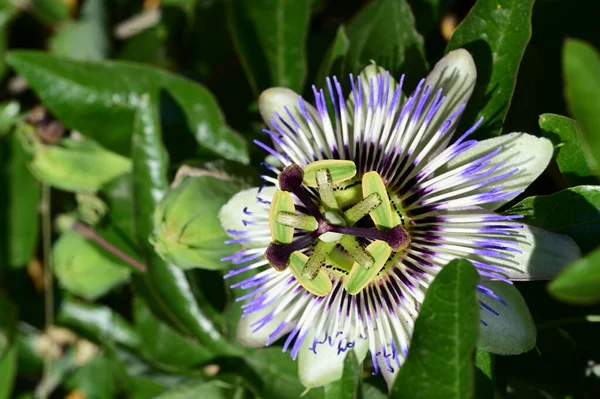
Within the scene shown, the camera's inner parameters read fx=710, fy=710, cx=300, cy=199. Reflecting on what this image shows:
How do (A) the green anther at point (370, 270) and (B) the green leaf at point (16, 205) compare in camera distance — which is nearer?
(A) the green anther at point (370, 270)

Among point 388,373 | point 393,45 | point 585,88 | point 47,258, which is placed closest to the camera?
point 585,88

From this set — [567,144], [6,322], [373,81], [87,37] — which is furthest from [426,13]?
[6,322]

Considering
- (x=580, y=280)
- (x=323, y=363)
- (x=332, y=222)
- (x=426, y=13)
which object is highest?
(x=426, y=13)

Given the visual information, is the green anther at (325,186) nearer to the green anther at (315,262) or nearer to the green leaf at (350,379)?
the green anther at (315,262)

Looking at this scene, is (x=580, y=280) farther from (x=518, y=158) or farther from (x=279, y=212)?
(x=279, y=212)

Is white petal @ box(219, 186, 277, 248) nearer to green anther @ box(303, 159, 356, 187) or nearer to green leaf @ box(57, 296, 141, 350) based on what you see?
green anther @ box(303, 159, 356, 187)

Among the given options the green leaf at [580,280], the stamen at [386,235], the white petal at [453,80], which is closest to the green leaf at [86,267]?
the stamen at [386,235]

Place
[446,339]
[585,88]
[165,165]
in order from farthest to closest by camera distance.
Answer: [165,165] → [446,339] → [585,88]

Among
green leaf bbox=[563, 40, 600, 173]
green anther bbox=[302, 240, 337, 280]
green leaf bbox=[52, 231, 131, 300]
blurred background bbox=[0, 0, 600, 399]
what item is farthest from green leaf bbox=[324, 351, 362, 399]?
green leaf bbox=[52, 231, 131, 300]
